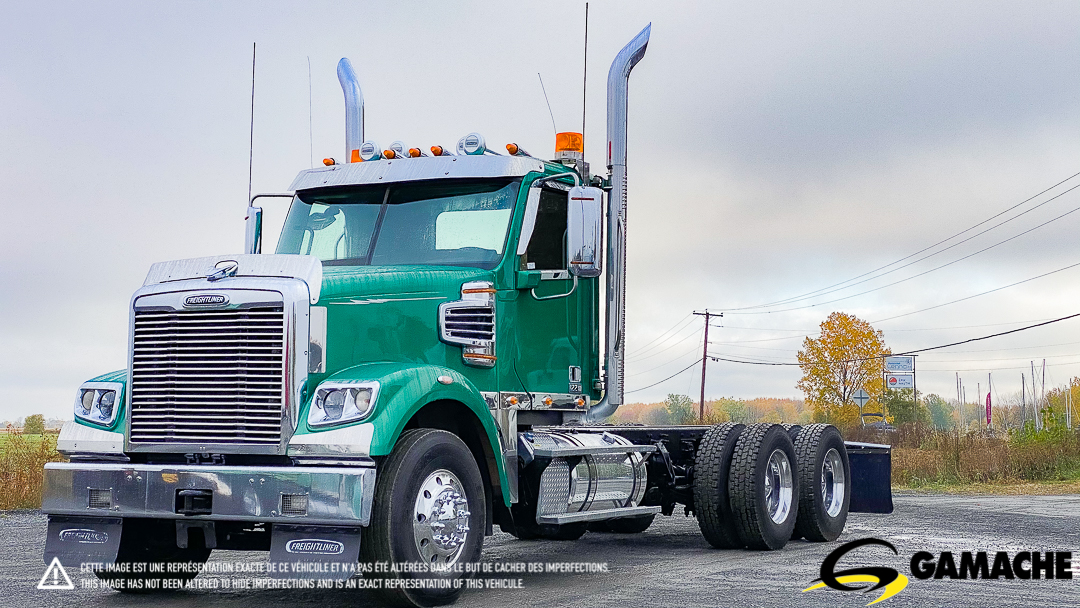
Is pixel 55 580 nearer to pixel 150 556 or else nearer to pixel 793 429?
pixel 150 556

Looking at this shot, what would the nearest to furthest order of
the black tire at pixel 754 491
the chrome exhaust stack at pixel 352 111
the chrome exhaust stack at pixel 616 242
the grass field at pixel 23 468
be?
the chrome exhaust stack at pixel 616 242 < the black tire at pixel 754 491 < the chrome exhaust stack at pixel 352 111 < the grass field at pixel 23 468

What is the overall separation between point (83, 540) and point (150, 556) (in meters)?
0.70

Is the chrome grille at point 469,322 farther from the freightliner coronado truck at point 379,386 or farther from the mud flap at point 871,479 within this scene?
the mud flap at point 871,479

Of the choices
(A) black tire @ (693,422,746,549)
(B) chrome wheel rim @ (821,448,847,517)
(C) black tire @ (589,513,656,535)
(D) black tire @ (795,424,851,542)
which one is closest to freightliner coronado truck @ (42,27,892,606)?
(A) black tire @ (693,422,746,549)

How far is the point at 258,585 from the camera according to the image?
26.9ft

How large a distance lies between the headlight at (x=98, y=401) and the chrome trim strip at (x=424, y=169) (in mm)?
2344

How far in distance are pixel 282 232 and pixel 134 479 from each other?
2731mm

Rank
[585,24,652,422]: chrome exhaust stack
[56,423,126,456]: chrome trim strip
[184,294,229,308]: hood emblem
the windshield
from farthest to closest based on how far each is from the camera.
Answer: [585,24,652,422]: chrome exhaust stack < the windshield < [56,423,126,456]: chrome trim strip < [184,294,229,308]: hood emblem

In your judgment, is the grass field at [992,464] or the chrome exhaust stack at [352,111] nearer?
the chrome exhaust stack at [352,111]

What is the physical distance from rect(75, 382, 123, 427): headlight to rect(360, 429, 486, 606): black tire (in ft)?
6.14

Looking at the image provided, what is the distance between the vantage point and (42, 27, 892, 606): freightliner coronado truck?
6.44m

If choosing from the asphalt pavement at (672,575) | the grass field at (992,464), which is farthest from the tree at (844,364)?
the asphalt pavement at (672,575)

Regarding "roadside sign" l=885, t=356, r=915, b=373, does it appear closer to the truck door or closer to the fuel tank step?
the fuel tank step

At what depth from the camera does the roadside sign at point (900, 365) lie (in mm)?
71062
